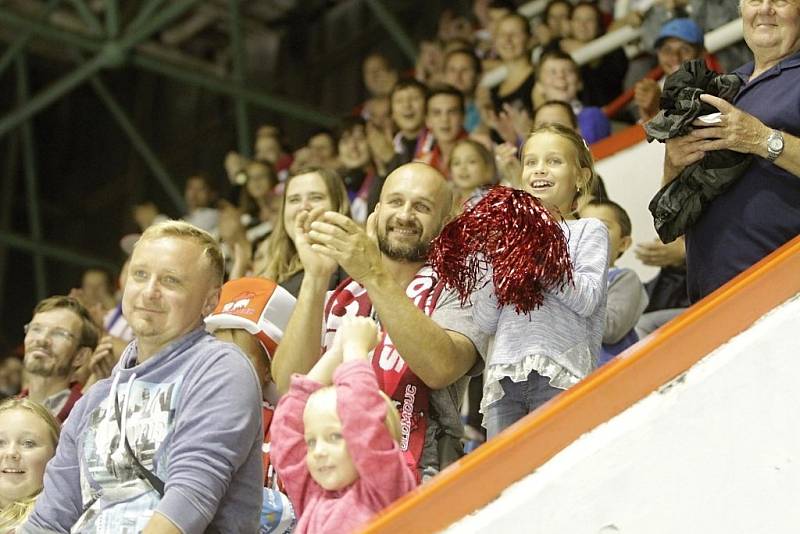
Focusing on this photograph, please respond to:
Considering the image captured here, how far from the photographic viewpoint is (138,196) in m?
12.9

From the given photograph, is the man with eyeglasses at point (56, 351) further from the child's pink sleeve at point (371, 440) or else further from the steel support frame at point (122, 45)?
the steel support frame at point (122, 45)

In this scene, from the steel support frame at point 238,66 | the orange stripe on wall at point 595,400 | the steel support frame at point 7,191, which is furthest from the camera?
the steel support frame at point 7,191

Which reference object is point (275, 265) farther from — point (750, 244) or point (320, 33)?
point (320, 33)

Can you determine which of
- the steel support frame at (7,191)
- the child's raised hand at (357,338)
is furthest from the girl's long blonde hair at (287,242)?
the steel support frame at (7,191)

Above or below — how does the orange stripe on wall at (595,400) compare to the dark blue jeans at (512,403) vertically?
below

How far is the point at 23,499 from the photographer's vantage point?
350 cm

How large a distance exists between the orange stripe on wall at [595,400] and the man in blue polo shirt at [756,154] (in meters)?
0.44

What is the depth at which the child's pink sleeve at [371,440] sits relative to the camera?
8.35ft

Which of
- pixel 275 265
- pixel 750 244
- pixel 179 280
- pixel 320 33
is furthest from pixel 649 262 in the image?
pixel 320 33

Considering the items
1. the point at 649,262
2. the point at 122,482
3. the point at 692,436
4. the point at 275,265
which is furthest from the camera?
the point at 649,262

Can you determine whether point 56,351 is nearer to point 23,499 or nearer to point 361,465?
point 23,499

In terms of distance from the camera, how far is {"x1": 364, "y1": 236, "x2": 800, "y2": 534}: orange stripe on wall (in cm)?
234

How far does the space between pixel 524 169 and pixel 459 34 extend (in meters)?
5.28

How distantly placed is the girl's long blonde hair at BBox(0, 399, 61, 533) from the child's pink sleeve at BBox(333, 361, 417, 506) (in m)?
1.11
